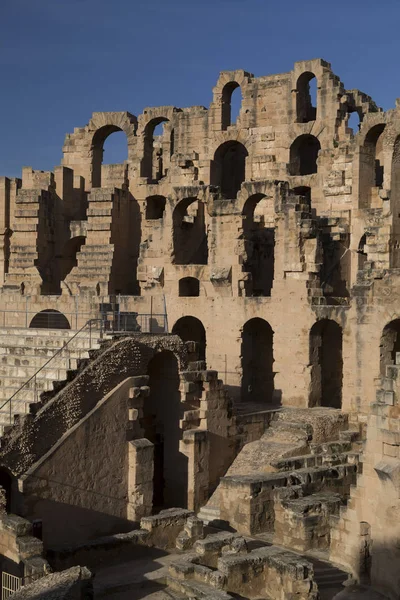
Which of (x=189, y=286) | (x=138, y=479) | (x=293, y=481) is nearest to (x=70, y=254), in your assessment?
(x=189, y=286)

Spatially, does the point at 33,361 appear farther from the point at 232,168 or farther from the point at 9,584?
the point at 232,168

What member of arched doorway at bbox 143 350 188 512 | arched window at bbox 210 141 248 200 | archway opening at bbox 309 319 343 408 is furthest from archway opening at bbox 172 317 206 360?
arched window at bbox 210 141 248 200

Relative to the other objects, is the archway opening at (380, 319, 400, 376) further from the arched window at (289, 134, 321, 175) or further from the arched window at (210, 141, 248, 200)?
the arched window at (210, 141, 248, 200)

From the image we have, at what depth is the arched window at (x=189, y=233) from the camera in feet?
92.3

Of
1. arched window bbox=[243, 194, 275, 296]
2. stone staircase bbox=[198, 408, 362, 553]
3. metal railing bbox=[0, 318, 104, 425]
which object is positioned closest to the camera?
stone staircase bbox=[198, 408, 362, 553]

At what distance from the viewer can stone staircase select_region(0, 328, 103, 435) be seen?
1878 cm

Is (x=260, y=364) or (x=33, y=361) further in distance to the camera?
(x=260, y=364)

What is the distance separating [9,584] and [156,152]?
80.8 ft

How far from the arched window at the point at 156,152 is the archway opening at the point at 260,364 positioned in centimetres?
878

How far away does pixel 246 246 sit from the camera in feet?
87.2

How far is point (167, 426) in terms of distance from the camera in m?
21.9

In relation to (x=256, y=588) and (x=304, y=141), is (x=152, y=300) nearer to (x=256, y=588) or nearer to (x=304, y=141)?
(x=304, y=141)

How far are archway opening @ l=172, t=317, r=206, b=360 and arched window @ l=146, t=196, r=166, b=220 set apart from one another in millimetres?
5863

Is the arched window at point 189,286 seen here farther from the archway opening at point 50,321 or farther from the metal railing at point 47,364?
the metal railing at point 47,364
